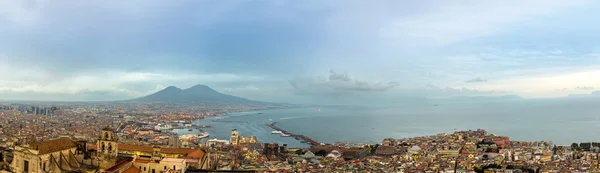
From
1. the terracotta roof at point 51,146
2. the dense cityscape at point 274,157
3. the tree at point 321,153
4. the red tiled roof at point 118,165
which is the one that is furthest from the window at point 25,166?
the tree at point 321,153

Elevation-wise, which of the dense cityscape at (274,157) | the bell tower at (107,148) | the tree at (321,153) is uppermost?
the bell tower at (107,148)

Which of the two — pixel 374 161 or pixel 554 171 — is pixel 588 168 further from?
pixel 374 161

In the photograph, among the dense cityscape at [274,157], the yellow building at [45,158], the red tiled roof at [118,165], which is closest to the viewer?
the red tiled roof at [118,165]

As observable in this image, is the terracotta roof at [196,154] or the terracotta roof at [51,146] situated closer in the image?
the terracotta roof at [51,146]

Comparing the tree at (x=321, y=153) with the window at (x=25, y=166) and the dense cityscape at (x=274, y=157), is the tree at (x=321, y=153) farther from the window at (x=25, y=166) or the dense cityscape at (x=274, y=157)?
the window at (x=25, y=166)

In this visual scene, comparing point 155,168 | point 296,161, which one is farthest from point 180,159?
point 296,161

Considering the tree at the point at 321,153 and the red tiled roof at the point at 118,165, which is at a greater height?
the red tiled roof at the point at 118,165

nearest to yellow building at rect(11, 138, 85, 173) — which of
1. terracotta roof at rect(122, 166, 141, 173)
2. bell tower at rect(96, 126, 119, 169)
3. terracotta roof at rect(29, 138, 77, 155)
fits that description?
terracotta roof at rect(29, 138, 77, 155)

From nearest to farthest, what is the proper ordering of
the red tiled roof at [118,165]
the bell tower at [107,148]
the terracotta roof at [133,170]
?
the red tiled roof at [118,165] < the terracotta roof at [133,170] < the bell tower at [107,148]
